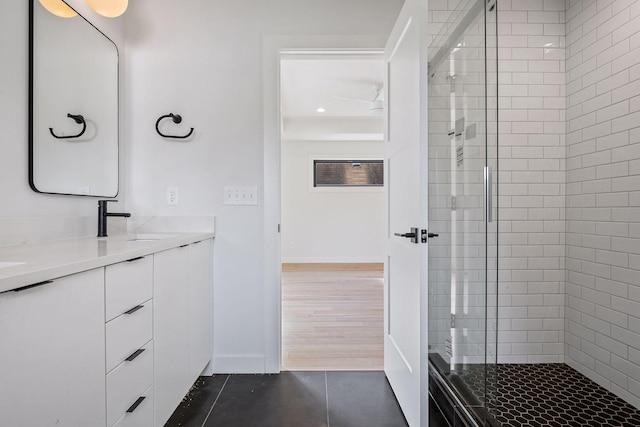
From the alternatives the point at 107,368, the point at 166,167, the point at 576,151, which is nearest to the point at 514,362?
the point at 576,151

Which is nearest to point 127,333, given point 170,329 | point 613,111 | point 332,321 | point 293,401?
point 170,329

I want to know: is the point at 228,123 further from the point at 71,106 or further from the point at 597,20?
the point at 597,20

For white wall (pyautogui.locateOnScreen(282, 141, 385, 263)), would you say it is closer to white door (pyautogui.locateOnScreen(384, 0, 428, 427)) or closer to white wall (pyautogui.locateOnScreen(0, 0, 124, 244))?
white door (pyautogui.locateOnScreen(384, 0, 428, 427))

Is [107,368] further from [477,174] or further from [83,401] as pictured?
[477,174]

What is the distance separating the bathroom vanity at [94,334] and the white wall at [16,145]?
0.11 metres

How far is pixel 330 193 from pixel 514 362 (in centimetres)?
482

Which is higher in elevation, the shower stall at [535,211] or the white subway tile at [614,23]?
the white subway tile at [614,23]

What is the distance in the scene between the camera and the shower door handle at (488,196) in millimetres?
1352

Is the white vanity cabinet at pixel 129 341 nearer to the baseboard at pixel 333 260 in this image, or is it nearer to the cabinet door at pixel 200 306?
the cabinet door at pixel 200 306

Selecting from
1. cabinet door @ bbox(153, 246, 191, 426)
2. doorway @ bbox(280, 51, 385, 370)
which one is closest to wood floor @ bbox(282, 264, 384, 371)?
doorway @ bbox(280, 51, 385, 370)

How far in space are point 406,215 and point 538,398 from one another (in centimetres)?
122

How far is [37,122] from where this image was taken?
1508 mm

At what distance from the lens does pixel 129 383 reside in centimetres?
117

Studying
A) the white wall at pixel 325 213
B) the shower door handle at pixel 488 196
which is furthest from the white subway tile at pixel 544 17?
the white wall at pixel 325 213
